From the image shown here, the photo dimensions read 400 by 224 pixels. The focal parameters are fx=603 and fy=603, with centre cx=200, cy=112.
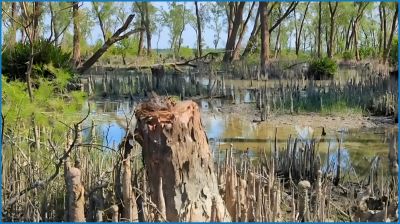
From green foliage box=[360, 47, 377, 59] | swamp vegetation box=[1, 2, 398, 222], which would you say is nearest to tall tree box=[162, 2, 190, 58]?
green foliage box=[360, 47, 377, 59]

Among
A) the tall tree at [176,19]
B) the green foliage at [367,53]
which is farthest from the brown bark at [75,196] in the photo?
the tall tree at [176,19]

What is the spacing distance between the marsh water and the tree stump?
58 cm

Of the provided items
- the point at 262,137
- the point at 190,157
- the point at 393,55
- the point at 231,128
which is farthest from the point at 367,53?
the point at 190,157

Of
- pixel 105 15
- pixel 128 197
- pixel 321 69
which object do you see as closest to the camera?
pixel 128 197

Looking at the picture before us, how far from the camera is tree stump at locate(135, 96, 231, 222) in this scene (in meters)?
2.87

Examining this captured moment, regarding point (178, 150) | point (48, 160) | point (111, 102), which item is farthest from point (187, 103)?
point (111, 102)

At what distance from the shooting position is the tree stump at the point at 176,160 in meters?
2.87

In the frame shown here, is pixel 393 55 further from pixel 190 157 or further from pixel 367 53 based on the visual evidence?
pixel 190 157

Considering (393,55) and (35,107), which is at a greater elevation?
(393,55)

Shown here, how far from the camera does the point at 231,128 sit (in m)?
8.78

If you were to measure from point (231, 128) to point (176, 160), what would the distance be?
19.5 feet

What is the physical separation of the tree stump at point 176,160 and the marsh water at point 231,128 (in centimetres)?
58

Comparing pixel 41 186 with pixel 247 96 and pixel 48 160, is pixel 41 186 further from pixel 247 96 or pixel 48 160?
pixel 247 96

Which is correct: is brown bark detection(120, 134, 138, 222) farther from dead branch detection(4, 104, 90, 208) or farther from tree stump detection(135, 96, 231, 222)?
dead branch detection(4, 104, 90, 208)
